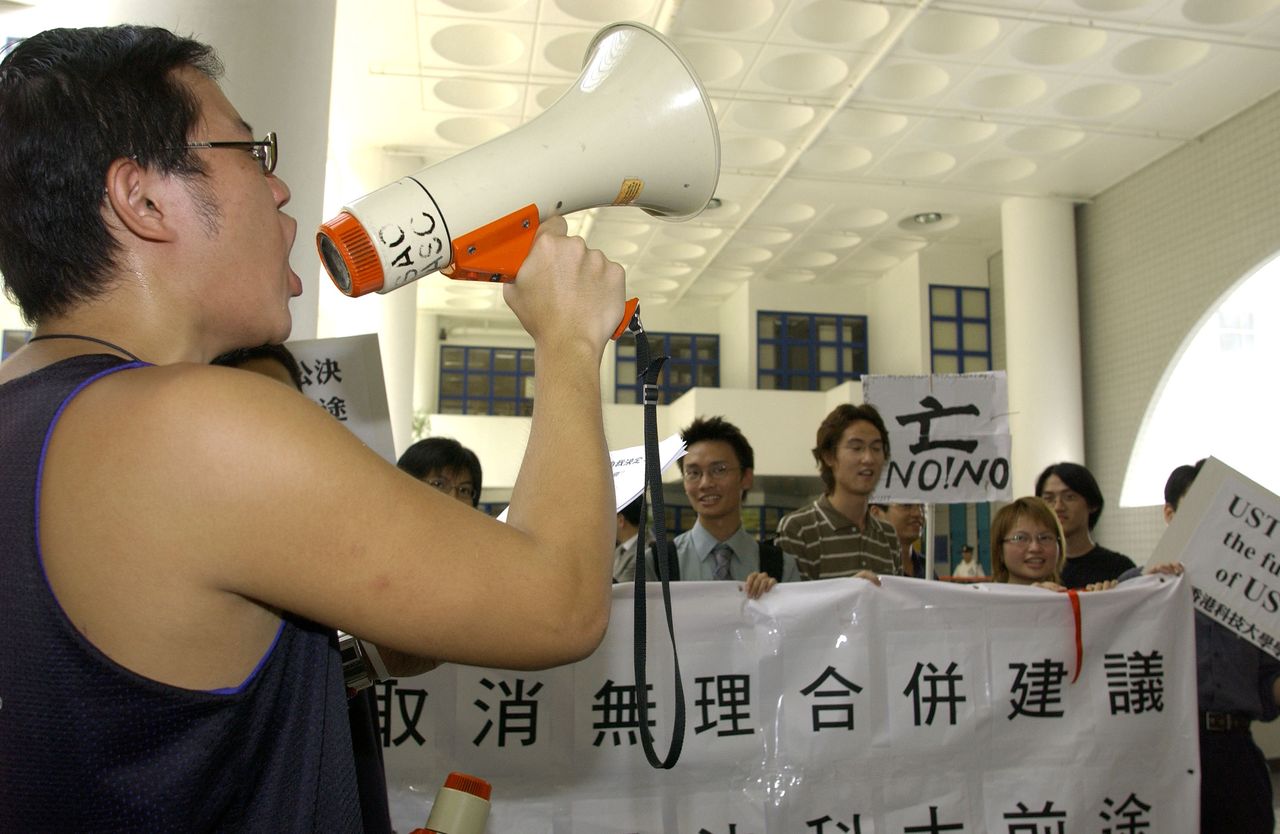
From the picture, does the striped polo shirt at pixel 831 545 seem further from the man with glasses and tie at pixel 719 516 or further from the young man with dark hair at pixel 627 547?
the young man with dark hair at pixel 627 547

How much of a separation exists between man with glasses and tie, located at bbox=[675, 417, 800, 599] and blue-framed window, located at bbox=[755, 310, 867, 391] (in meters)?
12.8

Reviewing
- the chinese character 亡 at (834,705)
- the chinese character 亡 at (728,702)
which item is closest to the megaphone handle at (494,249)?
the chinese character 亡 at (728,702)

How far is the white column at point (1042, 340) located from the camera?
10.4 metres

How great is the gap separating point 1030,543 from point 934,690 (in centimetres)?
124

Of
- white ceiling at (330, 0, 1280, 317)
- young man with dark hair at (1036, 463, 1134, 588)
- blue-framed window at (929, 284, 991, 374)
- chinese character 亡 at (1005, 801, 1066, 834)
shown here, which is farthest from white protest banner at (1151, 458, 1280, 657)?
blue-framed window at (929, 284, 991, 374)

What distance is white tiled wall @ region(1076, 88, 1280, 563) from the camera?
8.74 meters

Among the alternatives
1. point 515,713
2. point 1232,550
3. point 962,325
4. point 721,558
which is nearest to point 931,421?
point 721,558

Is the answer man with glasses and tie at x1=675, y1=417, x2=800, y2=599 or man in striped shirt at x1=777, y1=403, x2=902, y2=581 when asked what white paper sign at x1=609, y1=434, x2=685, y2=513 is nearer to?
man with glasses and tie at x1=675, y1=417, x2=800, y2=599

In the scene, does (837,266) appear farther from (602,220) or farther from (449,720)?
(449,720)

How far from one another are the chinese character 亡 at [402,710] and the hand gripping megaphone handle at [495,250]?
1.40 metres

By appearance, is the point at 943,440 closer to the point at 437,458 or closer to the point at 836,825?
the point at 437,458

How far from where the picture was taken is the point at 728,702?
230cm

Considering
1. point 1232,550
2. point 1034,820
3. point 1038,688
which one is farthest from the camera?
point 1232,550

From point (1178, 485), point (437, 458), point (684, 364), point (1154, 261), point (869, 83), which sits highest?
point (869, 83)
